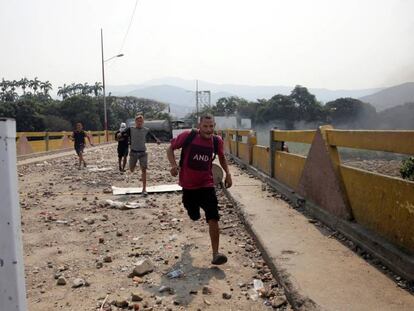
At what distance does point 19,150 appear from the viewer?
66.2 feet

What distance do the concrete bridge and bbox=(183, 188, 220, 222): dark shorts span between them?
481mm

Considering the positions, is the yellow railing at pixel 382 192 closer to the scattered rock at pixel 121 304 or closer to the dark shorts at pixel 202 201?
the dark shorts at pixel 202 201

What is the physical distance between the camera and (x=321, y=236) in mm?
4750

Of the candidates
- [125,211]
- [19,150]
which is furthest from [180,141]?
[19,150]

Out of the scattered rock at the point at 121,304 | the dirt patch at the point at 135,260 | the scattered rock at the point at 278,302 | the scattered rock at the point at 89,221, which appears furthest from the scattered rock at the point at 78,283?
the scattered rock at the point at 89,221

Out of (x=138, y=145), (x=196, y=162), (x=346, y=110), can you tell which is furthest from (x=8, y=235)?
(x=346, y=110)

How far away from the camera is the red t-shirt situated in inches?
180

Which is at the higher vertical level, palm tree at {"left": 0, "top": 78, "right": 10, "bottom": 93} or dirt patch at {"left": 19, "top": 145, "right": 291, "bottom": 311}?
palm tree at {"left": 0, "top": 78, "right": 10, "bottom": 93}

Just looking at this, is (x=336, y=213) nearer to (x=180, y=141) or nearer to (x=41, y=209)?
(x=180, y=141)

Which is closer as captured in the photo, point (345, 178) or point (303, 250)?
point (303, 250)

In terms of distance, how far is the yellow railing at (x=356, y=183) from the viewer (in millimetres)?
3564

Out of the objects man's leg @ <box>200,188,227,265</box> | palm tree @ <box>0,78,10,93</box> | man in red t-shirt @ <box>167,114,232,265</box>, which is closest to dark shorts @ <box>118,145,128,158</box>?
man in red t-shirt @ <box>167,114,232,265</box>

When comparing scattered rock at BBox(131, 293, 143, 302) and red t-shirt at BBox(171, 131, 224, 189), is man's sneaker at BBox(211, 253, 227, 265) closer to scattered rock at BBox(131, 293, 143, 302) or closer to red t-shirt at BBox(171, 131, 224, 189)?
red t-shirt at BBox(171, 131, 224, 189)

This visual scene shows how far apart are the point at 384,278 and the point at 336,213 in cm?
164
